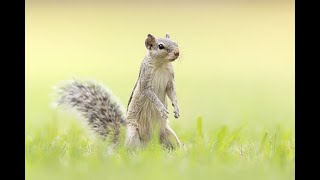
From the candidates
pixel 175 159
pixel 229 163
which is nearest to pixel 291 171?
pixel 229 163

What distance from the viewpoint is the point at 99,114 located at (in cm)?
612

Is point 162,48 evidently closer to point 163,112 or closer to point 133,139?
point 163,112

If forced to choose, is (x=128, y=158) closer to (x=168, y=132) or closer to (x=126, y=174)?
(x=126, y=174)

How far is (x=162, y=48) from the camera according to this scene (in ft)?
19.1

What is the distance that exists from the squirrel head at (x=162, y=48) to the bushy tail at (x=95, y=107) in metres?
0.61

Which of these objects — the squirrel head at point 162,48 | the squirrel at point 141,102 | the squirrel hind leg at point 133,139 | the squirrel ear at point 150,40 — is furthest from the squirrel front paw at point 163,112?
the squirrel ear at point 150,40

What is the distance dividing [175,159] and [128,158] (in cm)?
34

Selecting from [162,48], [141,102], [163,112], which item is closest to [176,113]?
[163,112]

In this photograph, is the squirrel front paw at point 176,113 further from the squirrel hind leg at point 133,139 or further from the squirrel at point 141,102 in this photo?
the squirrel hind leg at point 133,139

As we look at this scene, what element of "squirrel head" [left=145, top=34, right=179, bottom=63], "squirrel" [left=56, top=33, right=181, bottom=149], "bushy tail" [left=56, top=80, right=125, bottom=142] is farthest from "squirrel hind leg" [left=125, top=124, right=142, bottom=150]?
"squirrel head" [left=145, top=34, right=179, bottom=63]

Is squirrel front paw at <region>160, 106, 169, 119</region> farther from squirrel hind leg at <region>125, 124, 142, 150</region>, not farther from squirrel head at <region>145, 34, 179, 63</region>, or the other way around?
squirrel head at <region>145, 34, 179, 63</region>

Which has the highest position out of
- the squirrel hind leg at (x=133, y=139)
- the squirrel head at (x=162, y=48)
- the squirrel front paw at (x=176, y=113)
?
the squirrel head at (x=162, y=48)

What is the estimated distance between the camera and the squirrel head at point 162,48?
576 cm

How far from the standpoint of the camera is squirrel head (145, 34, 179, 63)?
576 cm
